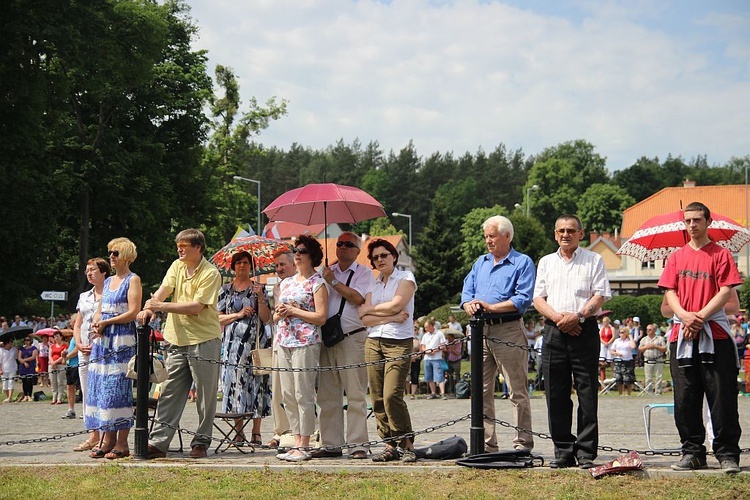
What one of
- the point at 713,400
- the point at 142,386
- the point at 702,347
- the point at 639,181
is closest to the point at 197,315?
the point at 142,386

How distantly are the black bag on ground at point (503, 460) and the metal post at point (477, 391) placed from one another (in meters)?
0.24

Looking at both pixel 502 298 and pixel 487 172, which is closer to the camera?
pixel 502 298

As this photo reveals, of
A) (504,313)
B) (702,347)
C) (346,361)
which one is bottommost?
(346,361)

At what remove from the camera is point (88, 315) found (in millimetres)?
11617

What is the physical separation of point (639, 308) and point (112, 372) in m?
52.5

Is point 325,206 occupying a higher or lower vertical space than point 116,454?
higher

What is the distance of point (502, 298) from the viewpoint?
9250mm

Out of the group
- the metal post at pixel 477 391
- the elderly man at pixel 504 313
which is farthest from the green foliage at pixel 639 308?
the metal post at pixel 477 391

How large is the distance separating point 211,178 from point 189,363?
39.4m

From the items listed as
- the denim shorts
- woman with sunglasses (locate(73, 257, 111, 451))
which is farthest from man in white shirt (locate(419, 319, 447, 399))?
woman with sunglasses (locate(73, 257, 111, 451))

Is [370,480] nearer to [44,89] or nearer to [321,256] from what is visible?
[321,256]

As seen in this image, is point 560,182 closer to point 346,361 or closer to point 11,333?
point 11,333

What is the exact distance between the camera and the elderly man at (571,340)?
Result: 8469mm

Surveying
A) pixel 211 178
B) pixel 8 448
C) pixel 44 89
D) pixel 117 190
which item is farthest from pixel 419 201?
pixel 8 448
